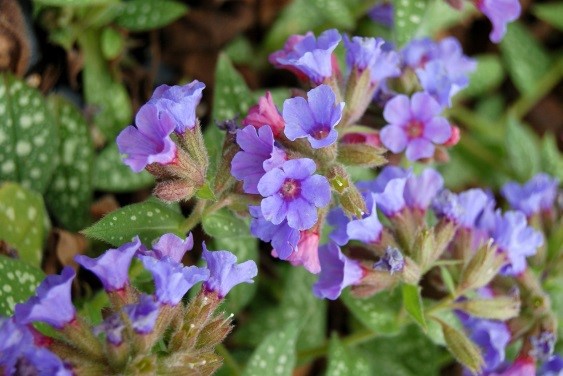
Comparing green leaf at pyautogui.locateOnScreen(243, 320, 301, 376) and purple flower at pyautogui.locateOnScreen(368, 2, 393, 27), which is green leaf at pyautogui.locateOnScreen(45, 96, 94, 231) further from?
purple flower at pyautogui.locateOnScreen(368, 2, 393, 27)

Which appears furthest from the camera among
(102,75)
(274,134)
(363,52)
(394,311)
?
(102,75)

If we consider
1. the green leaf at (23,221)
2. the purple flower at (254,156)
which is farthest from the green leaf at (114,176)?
the purple flower at (254,156)

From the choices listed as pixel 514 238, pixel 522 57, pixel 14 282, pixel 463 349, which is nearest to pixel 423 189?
pixel 514 238

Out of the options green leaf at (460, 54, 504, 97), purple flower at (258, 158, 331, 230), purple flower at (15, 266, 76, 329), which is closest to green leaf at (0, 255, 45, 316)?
purple flower at (15, 266, 76, 329)

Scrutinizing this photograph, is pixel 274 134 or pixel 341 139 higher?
pixel 274 134

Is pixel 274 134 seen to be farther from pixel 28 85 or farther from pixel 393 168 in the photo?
pixel 28 85

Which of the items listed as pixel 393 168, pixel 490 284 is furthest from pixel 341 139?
pixel 490 284

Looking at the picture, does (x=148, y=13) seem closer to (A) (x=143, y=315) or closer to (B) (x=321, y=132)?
(B) (x=321, y=132)
